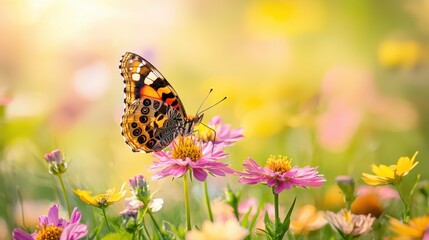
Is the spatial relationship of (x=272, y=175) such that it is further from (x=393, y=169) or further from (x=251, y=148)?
(x=251, y=148)

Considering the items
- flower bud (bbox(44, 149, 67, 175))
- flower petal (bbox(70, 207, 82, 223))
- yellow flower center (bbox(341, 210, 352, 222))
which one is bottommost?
yellow flower center (bbox(341, 210, 352, 222))

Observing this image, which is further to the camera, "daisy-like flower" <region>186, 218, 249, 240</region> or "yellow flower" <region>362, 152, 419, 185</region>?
"yellow flower" <region>362, 152, 419, 185</region>

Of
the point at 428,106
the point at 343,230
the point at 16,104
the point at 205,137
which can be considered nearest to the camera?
the point at 343,230

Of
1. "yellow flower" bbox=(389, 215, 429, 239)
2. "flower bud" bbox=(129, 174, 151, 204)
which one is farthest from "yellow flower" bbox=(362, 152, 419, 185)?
"flower bud" bbox=(129, 174, 151, 204)

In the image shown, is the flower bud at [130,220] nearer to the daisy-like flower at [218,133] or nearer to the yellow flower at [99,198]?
the yellow flower at [99,198]

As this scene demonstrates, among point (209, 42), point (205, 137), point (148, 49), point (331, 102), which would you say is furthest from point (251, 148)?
point (205, 137)

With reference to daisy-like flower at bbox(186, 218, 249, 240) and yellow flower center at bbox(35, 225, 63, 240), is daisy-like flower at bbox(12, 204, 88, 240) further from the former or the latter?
daisy-like flower at bbox(186, 218, 249, 240)

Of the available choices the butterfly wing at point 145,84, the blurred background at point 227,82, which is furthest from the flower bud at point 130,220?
the blurred background at point 227,82

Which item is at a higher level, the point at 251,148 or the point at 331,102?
the point at 331,102
